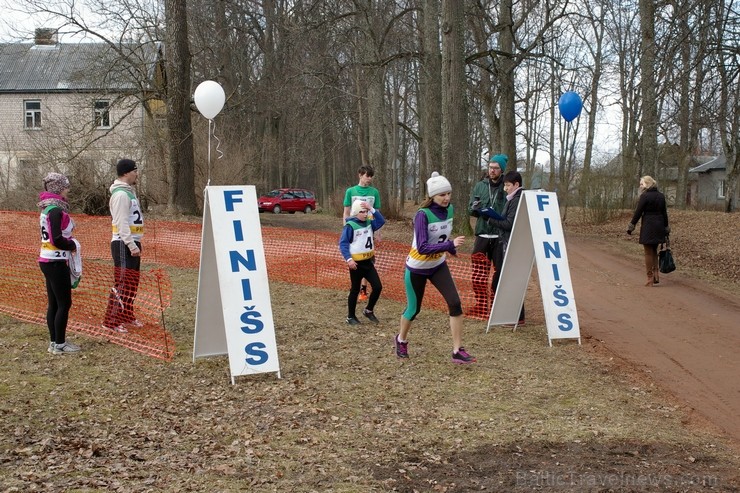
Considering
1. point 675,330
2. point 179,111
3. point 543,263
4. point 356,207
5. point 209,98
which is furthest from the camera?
point 179,111

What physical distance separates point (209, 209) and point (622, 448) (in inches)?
162

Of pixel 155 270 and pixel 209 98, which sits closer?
pixel 209 98

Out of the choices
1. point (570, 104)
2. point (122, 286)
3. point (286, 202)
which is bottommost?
point (122, 286)

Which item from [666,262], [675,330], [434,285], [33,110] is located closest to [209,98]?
[434,285]

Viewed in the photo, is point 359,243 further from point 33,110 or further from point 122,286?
point 33,110

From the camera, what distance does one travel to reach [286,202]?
4497cm

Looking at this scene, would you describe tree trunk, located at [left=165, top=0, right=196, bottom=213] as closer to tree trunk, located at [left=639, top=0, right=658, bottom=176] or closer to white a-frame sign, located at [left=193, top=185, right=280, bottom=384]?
tree trunk, located at [left=639, top=0, right=658, bottom=176]

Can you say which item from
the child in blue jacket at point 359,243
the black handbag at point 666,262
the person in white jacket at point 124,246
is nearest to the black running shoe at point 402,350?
the child in blue jacket at point 359,243

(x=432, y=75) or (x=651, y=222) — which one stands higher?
(x=432, y=75)

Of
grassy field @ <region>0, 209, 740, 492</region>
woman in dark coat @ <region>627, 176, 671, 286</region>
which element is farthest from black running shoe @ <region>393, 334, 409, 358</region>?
woman in dark coat @ <region>627, 176, 671, 286</region>

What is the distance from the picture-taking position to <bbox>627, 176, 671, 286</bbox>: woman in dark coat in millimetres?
12875

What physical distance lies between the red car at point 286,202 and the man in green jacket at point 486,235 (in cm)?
3479

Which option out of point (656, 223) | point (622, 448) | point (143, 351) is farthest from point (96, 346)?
point (656, 223)

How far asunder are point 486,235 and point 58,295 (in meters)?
5.05
